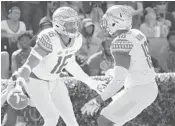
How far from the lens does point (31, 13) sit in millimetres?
11680

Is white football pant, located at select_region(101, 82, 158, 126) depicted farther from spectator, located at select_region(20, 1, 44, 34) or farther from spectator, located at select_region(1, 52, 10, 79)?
spectator, located at select_region(20, 1, 44, 34)

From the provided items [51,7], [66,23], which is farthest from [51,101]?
[51,7]

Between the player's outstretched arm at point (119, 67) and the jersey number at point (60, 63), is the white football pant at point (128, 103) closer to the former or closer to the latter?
the player's outstretched arm at point (119, 67)

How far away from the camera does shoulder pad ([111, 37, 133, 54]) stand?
6.83m

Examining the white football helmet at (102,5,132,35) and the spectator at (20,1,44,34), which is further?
the spectator at (20,1,44,34)

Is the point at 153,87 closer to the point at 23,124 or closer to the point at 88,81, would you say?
the point at 88,81

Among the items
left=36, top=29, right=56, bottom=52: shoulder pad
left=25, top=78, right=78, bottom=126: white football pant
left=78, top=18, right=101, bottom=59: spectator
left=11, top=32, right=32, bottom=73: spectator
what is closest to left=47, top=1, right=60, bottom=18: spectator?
left=78, top=18, right=101, bottom=59: spectator

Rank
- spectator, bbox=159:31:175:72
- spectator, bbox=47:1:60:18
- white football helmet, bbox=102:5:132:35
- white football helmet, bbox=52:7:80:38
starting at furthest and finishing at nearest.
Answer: spectator, bbox=47:1:60:18 < spectator, bbox=159:31:175:72 < white football helmet, bbox=52:7:80:38 < white football helmet, bbox=102:5:132:35

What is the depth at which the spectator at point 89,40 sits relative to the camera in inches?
436

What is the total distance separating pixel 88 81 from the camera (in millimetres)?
7836

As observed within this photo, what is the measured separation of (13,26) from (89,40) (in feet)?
4.56

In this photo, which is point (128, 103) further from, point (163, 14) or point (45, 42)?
point (163, 14)

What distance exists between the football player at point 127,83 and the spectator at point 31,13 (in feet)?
15.4

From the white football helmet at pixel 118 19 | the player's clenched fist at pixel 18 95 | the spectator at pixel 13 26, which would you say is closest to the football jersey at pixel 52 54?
the player's clenched fist at pixel 18 95
